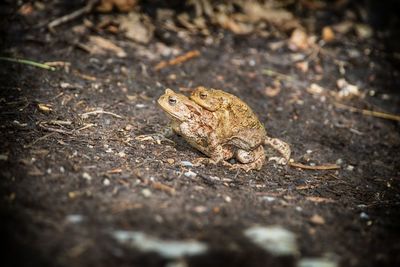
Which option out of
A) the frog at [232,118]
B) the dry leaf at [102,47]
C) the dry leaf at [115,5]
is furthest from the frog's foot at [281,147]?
the dry leaf at [115,5]

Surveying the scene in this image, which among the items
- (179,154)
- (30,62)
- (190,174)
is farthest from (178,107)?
(30,62)

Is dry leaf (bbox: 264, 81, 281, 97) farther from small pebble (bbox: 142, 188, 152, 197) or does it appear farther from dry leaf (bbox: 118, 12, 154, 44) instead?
small pebble (bbox: 142, 188, 152, 197)

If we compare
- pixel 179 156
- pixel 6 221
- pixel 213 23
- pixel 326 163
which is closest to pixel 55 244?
pixel 6 221

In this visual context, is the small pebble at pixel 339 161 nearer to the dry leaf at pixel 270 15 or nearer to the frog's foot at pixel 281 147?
the frog's foot at pixel 281 147

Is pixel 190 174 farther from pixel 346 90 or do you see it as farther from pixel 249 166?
pixel 346 90

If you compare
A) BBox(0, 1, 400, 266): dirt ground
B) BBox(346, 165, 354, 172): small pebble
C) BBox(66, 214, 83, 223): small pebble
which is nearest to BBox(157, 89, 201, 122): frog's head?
BBox(0, 1, 400, 266): dirt ground

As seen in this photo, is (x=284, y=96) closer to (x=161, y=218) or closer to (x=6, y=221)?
(x=161, y=218)
